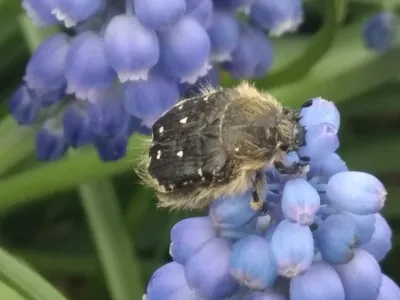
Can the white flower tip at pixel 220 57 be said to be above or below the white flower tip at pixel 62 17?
below

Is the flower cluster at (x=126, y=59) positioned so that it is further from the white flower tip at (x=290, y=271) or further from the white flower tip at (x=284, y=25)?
the white flower tip at (x=290, y=271)

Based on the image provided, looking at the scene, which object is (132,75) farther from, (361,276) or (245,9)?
(361,276)

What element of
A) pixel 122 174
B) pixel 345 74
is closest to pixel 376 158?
pixel 345 74

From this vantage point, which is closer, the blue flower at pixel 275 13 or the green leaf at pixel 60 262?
the blue flower at pixel 275 13

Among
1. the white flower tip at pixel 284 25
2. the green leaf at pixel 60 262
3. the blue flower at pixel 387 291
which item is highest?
the white flower tip at pixel 284 25

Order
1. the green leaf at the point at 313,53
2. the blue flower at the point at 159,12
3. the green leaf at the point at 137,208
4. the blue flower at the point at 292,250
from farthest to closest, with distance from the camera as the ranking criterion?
the green leaf at the point at 137,208
the green leaf at the point at 313,53
the blue flower at the point at 159,12
the blue flower at the point at 292,250

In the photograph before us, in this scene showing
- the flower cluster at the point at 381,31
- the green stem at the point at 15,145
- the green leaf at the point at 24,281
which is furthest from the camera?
the flower cluster at the point at 381,31

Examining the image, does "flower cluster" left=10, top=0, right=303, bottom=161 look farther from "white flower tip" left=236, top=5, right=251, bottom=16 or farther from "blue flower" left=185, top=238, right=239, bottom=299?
"blue flower" left=185, top=238, right=239, bottom=299

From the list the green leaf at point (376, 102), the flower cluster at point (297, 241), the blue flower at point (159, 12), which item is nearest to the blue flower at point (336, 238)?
the flower cluster at point (297, 241)
